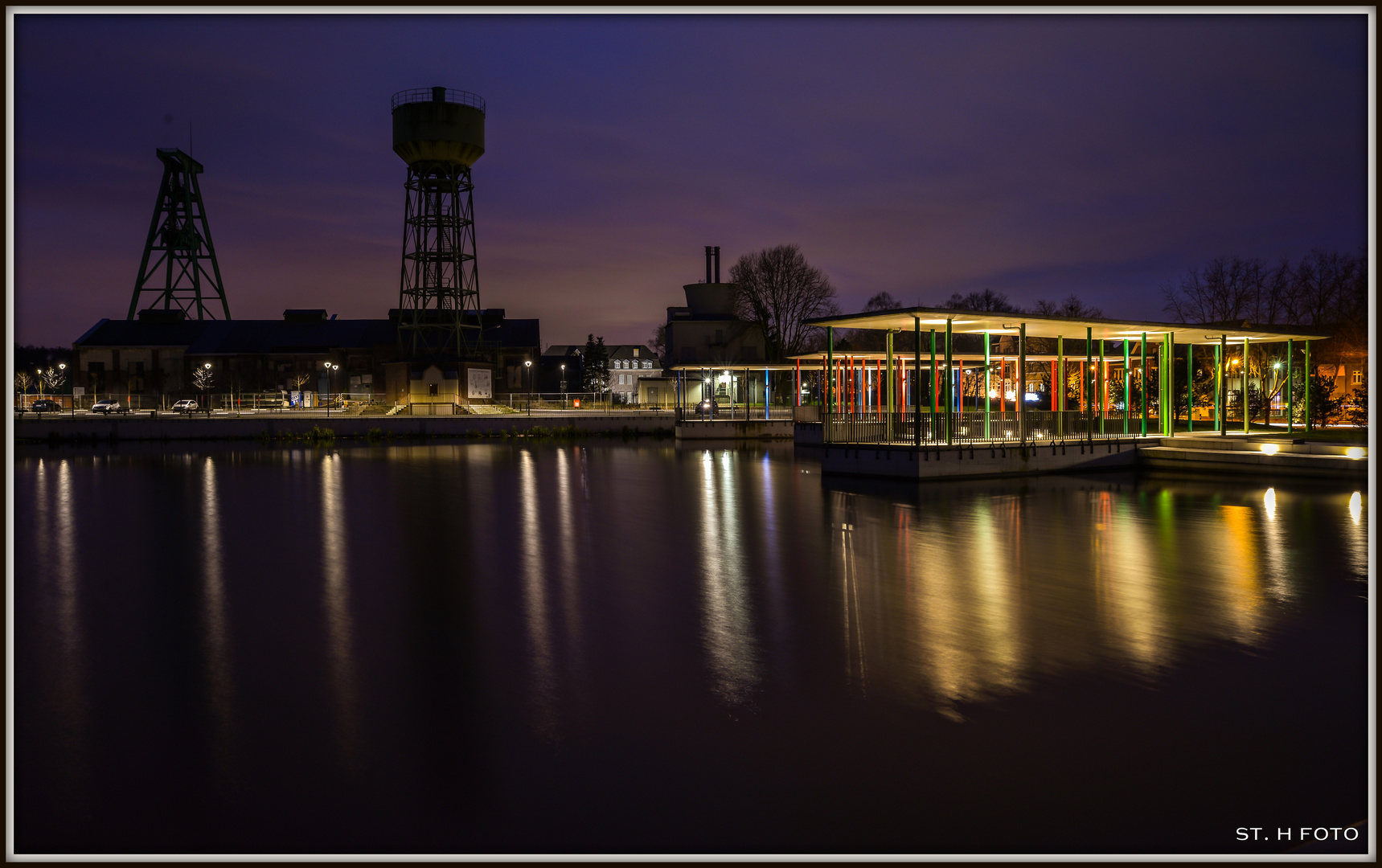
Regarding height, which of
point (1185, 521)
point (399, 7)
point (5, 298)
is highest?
point (399, 7)

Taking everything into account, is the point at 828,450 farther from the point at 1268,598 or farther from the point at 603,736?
the point at 603,736

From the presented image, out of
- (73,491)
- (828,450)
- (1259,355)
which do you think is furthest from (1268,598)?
(1259,355)

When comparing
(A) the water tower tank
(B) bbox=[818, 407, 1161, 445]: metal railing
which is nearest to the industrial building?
(A) the water tower tank

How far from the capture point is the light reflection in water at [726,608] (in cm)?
632

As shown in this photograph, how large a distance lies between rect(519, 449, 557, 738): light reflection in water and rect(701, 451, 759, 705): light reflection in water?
118 centimetres

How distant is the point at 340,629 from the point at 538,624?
5.79ft

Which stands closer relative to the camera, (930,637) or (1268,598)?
(930,637)

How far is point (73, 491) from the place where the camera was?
20.5 metres

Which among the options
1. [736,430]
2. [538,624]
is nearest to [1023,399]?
[538,624]

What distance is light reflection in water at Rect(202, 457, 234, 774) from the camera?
5.39m

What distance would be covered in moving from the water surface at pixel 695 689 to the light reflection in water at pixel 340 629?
0.04 m

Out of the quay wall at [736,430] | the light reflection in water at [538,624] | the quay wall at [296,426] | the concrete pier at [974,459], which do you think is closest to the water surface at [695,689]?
the light reflection in water at [538,624]

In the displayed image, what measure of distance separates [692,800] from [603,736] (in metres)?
0.98

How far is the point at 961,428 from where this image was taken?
22469 millimetres
